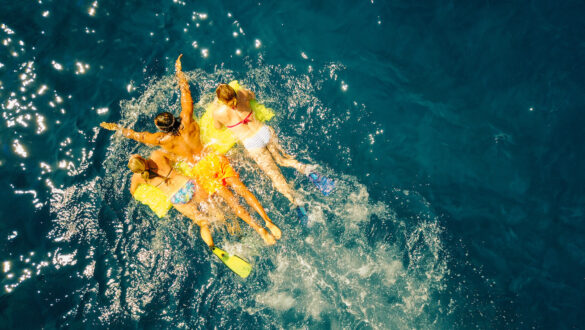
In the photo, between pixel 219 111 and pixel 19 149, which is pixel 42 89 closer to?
pixel 19 149

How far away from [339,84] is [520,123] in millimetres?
3562

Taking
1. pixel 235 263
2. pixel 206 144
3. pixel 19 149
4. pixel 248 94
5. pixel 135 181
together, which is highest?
pixel 248 94

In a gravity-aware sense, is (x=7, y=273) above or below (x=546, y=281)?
below

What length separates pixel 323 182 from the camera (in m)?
6.36

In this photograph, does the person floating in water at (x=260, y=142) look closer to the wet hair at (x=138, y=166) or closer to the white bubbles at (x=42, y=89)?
the wet hair at (x=138, y=166)

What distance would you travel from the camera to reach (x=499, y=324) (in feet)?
19.3

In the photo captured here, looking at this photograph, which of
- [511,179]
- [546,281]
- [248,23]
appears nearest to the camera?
[546,281]

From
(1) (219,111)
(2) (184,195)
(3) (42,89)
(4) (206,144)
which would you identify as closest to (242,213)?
(2) (184,195)

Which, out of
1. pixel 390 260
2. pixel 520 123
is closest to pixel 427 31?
pixel 520 123

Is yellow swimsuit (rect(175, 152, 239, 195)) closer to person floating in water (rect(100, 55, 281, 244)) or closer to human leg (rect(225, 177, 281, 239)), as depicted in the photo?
person floating in water (rect(100, 55, 281, 244))

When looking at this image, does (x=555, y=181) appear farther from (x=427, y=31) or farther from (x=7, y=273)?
(x=7, y=273)

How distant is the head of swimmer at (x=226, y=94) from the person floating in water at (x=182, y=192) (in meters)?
1.65

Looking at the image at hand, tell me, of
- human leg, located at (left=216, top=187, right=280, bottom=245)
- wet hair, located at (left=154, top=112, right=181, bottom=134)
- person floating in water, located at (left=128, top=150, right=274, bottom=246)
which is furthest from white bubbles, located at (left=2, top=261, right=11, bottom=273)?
human leg, located at (left=216, top=187, right=280, bottom=245)

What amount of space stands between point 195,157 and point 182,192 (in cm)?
70
